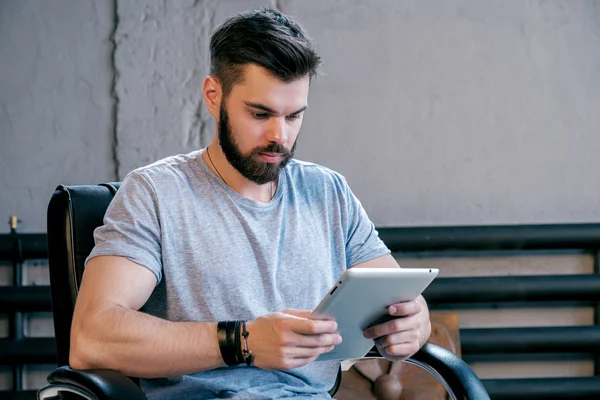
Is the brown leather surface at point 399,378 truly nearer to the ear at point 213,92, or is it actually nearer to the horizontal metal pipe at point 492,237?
the horizontal metal pipe at point 492,237

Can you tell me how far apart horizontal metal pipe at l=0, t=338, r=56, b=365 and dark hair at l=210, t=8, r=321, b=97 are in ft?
4.47

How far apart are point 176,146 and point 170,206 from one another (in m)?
1.16

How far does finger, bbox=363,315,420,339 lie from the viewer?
61.7 inches

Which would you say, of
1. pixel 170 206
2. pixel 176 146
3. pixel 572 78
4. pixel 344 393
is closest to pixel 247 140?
pixel 170 206

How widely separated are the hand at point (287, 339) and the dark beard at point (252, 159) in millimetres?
434

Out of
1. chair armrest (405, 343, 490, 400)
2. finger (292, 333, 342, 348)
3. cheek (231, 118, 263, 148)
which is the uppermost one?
cheek (231, 118, 263, 148)

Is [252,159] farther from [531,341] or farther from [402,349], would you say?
[531,341]

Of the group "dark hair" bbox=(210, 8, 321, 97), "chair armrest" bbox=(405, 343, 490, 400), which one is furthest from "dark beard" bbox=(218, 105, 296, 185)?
"chair armrest" bbox=(405, 343, 490, 400)

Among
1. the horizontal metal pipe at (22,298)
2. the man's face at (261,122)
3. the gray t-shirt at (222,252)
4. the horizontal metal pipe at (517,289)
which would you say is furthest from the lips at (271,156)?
the horizontal metal pipe at (22,298)

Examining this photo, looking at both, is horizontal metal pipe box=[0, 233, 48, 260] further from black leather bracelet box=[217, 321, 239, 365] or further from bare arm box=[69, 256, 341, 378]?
black leather bracelet box=[217, 321, 239, 365]

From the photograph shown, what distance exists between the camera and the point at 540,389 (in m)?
2.73

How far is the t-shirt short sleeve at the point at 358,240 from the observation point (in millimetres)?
1911

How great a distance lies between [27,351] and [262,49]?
156cm

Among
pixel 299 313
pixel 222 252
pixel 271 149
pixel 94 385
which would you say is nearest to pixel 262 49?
pixel 271 149
